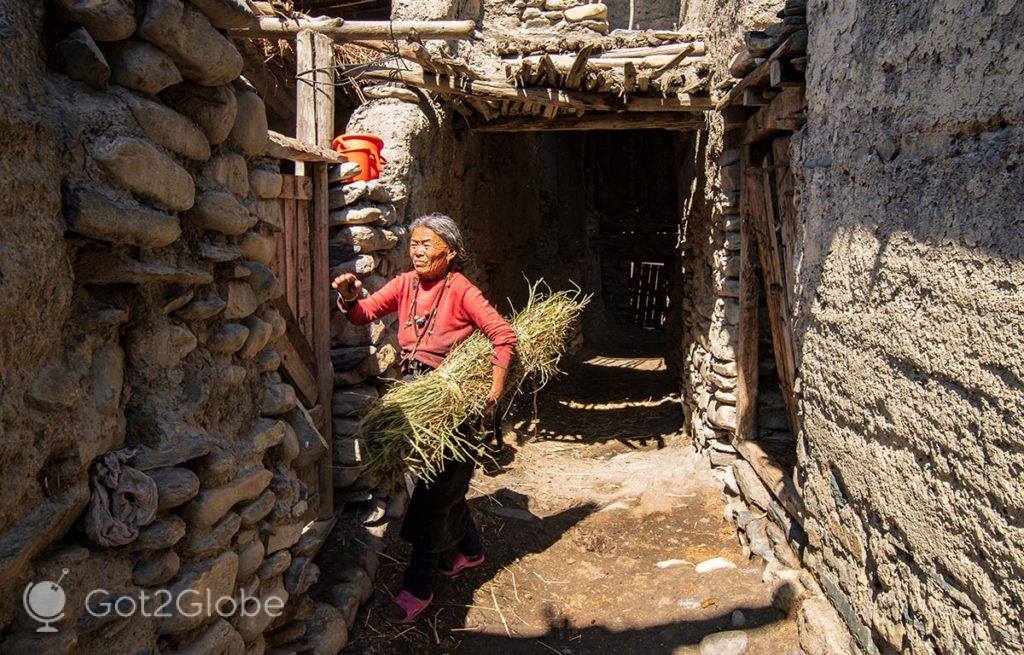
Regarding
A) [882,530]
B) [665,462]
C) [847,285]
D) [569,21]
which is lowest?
[665,462]

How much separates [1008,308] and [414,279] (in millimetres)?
2333

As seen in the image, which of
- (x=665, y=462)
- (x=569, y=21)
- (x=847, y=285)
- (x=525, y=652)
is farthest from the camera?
(x=569, y=21)

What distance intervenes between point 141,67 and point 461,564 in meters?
2.85

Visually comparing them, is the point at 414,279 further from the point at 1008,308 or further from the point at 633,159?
the point at 633,159

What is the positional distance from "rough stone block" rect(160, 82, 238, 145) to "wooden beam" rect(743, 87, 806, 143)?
2787 millimetres

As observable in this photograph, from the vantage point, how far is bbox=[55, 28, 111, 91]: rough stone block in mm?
1548

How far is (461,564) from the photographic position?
12.4 ft

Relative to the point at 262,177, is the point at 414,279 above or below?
below

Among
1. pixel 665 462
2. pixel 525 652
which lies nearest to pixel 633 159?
pixel 665 462

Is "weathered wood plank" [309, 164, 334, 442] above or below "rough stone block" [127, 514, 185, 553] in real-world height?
above

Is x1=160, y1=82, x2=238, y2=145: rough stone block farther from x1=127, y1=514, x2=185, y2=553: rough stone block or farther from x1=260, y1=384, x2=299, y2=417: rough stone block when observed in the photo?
x1=127, y1=514, x2=185, y2=553: rough stone block

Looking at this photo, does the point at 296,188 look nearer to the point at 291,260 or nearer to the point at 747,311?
the point at 291,260

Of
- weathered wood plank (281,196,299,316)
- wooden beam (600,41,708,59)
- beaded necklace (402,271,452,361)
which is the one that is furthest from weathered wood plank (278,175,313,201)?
wooden beam (600,41,708,59)

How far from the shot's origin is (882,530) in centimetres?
277
